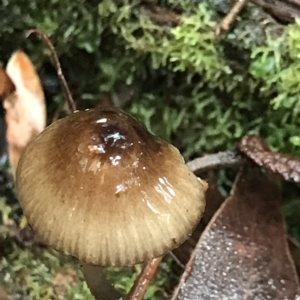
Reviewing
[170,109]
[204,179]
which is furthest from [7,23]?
[204,179]

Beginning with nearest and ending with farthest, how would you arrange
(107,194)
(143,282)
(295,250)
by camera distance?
(107,194) → (143,282) → (295,250)

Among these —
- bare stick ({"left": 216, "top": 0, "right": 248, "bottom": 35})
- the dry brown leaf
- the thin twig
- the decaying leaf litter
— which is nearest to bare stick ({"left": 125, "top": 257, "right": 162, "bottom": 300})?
the decaying leaf litter

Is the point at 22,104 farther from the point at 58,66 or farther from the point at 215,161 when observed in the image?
the point at 215,161

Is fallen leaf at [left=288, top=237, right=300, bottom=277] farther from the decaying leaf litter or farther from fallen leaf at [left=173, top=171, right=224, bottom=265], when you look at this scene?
fallen leaf at [left=173, top=171, right=224, bottom=265]

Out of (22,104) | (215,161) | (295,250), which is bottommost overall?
(295,250)

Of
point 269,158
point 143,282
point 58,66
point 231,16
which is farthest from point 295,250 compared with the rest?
point 58,66

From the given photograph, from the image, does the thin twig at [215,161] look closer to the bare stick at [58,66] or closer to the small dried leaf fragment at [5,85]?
the bare stick at [58,66]


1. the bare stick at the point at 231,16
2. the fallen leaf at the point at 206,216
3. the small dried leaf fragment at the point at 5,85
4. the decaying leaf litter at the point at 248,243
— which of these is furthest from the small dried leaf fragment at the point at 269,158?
the small dried leaf fragment at the point at 5,85
